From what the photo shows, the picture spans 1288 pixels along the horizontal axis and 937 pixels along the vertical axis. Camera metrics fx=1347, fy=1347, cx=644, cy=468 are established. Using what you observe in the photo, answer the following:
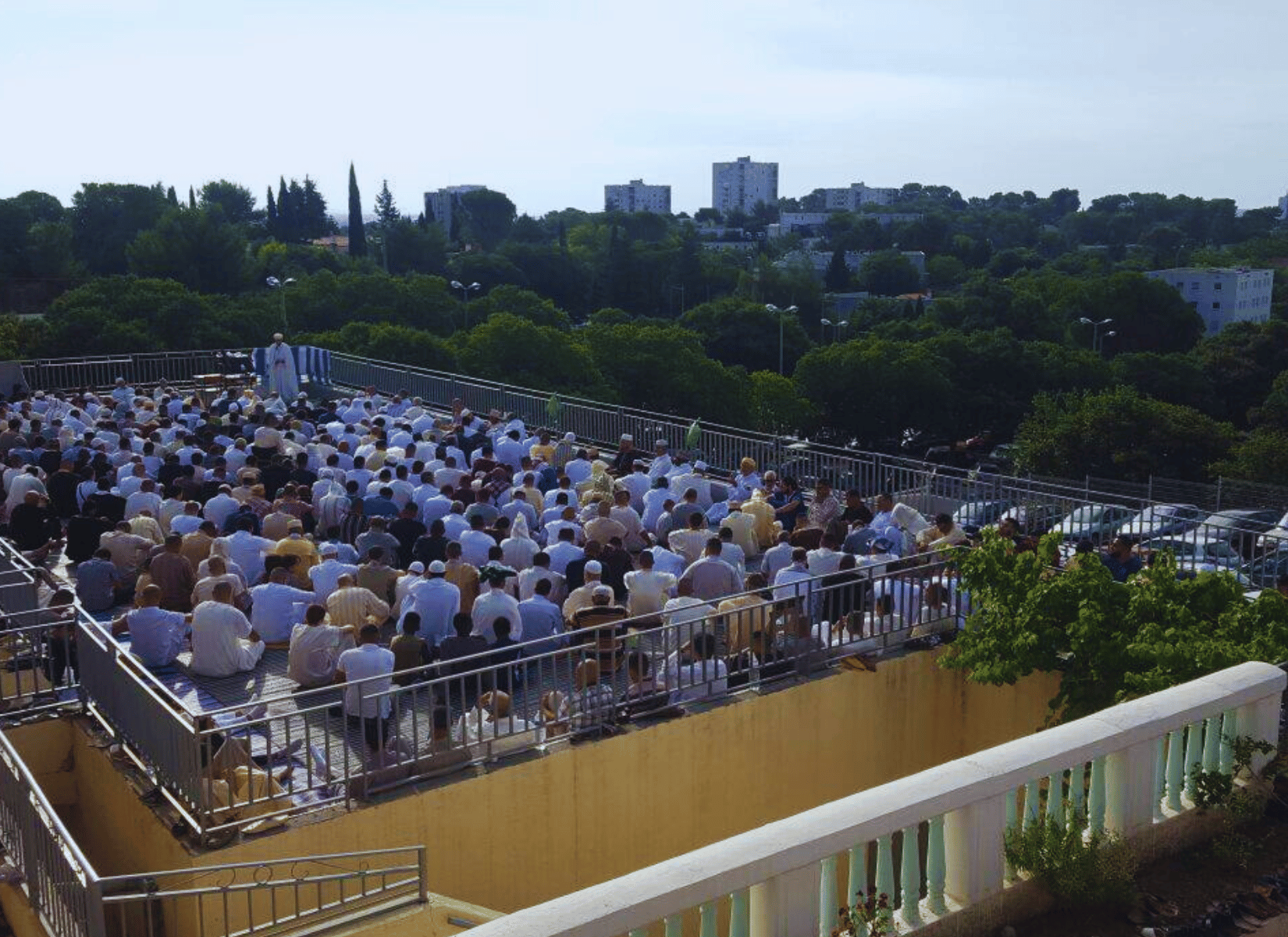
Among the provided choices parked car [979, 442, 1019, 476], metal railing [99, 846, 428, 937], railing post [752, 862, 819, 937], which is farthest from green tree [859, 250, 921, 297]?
railing post [752, 862, 819, 937]

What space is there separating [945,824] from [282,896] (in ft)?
16.1

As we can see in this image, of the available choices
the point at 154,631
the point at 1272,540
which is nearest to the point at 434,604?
the point at 154,631

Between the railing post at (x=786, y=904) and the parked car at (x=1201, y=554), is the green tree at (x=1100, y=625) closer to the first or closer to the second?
the parked car at (x=1201, y=554)

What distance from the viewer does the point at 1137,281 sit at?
87938mm

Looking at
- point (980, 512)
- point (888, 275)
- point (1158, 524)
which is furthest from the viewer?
point (888, 275)

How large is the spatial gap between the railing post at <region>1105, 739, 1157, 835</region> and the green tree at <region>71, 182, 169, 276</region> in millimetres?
100161

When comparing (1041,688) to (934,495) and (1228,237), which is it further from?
(1228,237)

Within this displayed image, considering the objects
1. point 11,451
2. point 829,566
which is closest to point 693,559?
point 829,566

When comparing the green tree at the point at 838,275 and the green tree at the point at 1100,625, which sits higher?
the green tree at the point at 1100,625

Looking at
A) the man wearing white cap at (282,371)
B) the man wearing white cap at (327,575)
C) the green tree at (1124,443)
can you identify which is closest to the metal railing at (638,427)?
Result: the man wearing white cap at (282,371)

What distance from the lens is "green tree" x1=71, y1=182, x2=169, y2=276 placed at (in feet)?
322

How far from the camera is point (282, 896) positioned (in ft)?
28.3

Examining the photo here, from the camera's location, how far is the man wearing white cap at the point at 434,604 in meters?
11.9

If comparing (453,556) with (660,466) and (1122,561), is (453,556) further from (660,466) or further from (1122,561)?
(1122,561)
